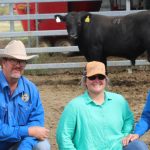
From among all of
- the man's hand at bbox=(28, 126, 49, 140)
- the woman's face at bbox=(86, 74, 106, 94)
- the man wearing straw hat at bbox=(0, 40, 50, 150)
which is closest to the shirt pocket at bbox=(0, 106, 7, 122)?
the man wearing straw hat at bbox=(0, 40, 50, 150)

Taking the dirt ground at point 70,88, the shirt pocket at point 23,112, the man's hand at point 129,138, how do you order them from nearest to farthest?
the man's hand at point 129,138 < the shirt pocket at point 23,112 < the dirt ground at point 70,88

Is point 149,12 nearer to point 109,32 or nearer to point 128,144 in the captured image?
point 109,32

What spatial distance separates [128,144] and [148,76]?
6.48 metres

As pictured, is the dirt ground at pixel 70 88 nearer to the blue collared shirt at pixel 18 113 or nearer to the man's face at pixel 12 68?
the blue collared shirt at pixel 18 113

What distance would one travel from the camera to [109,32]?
10.2 m

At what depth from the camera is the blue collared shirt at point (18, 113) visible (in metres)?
4.20

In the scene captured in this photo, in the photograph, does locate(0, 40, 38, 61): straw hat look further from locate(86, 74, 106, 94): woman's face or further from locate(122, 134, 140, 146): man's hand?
locate(122, 134, 140, 146): man's hand

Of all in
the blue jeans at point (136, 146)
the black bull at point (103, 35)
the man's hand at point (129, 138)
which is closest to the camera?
the blue jeans at point (136, 146)

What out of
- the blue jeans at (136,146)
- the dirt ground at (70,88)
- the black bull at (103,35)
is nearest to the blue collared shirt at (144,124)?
the blue jeans at (136,146)

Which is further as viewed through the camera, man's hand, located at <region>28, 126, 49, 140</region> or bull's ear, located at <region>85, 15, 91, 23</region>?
bull's ear, located at <region>85, 15, 91, 23</region>

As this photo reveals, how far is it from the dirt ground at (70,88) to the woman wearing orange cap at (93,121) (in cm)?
175

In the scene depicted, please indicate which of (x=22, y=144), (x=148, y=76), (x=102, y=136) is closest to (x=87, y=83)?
(x=102, y=136)

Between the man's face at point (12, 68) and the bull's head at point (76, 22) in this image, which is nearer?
the man's face at point (12, 68)

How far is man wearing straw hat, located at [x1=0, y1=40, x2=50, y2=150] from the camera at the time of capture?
165 inches
